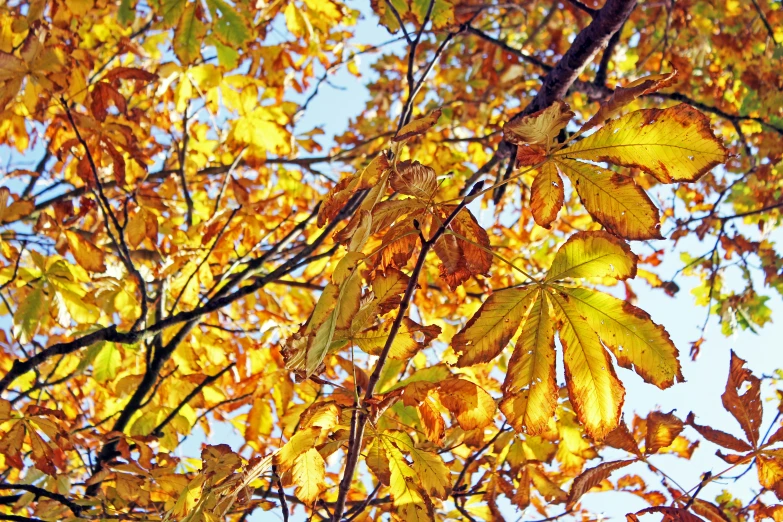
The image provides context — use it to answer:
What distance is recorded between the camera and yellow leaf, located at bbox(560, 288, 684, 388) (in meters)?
0.77

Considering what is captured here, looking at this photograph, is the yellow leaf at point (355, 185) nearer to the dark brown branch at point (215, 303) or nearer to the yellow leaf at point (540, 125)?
the yellow leaf at point (540, 125)

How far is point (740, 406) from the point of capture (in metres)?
1.00

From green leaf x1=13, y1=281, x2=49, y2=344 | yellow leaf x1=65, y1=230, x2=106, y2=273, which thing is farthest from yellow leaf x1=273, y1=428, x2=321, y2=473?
green leaf x1=13, y1=281, x2=49, y2=344

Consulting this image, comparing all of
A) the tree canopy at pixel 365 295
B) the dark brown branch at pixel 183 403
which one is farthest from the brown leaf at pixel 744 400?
the dark brown branch at pixel 183 403

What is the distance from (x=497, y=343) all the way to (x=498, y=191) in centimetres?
161

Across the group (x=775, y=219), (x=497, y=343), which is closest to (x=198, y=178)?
(x=497, y=343)

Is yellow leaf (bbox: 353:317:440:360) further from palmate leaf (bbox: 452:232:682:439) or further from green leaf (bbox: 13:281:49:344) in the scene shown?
green leaf (bbox: 13:281:49:344)

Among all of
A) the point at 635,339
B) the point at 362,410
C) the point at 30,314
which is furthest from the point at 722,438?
the point at 30,314

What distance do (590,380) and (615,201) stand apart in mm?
234

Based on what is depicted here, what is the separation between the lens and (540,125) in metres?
0.71

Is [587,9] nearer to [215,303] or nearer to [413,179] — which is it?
[413,179]

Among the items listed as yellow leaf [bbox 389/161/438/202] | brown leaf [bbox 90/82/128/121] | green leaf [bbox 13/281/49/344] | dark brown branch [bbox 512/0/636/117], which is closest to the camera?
yellow leaf [bbox 389/161/438/202]

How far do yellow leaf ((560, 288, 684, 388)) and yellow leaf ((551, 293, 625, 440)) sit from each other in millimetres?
19

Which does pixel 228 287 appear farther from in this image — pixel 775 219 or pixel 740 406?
pixel 775 219
